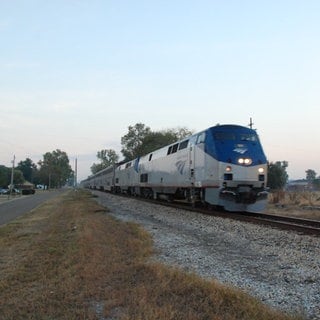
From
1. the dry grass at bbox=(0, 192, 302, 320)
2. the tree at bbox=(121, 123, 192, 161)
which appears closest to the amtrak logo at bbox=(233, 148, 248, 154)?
the dry grass at bbox=(0, 192, 302, 320)

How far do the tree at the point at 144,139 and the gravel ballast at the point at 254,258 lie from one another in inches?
3904

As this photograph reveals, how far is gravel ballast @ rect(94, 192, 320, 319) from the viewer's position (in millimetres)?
6965

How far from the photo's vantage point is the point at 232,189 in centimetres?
2142

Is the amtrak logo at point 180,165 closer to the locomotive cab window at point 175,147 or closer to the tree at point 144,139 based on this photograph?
the locomotive cab window at point 175,147

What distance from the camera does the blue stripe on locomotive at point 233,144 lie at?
22000 millimetres

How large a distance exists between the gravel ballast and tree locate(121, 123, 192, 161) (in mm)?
99155

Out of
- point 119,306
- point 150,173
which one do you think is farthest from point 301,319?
point 150,173

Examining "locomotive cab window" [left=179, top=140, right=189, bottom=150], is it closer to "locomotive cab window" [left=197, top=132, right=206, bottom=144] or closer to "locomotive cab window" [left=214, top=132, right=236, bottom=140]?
"locomotive cab window" [left=197, top=132, right=206, bottom=144]

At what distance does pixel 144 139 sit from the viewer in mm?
124938

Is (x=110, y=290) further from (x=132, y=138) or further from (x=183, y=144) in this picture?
(x=132, y=138)

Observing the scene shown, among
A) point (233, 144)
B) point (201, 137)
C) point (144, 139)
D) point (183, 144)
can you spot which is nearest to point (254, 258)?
point (233, 144)

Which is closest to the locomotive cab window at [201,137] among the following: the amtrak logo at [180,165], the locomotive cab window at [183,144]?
the locomotive cab window at [183,144]

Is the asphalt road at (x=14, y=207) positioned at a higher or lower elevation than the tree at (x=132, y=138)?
lower

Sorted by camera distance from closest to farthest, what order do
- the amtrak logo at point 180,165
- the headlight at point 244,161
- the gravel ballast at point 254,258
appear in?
the gravel ballast at point 254,258, the headlight at point 244,161, the amtrak logo at point 180,165
